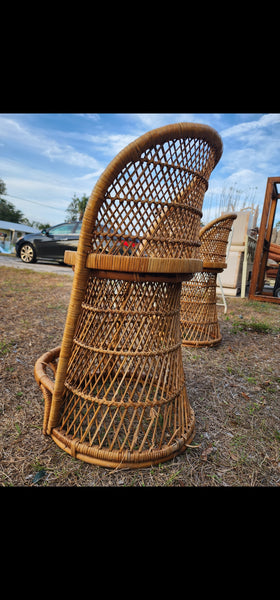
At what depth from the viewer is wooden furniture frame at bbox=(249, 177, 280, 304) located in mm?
5332

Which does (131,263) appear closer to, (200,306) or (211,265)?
(211,265)

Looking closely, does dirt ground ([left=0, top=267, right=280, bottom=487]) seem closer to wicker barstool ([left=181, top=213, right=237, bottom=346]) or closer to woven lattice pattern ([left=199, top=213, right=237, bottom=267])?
wicker barstool ([left=181, top=213, right=237, bottom=346])

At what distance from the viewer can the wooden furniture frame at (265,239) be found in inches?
210

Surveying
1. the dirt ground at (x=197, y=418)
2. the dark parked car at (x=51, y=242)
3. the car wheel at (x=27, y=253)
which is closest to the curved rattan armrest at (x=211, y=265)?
the dirt ground at (x=197, y=418)

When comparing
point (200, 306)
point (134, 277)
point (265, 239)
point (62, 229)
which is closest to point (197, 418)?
point (134, 277)

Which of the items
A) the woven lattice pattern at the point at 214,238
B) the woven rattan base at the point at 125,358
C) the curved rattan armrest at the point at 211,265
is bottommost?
the woven rattan base at the point at 125,358

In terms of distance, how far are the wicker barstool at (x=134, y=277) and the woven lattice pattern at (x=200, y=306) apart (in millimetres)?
1455

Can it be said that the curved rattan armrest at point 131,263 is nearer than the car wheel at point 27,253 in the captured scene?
Yes

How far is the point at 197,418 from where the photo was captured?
62.4 inches

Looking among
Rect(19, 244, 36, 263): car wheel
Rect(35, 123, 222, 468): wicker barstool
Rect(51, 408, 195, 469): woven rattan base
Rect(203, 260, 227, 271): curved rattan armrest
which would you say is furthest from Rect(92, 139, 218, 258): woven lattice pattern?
Rect(19, 244, 36, 263): car wheel

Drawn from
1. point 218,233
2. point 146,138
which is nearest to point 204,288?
point 218,233

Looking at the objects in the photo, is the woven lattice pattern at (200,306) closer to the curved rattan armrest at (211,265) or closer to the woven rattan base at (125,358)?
the curved rattan armrest at (211,265)

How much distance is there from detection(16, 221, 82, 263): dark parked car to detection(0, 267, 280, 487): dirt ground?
470 cm
